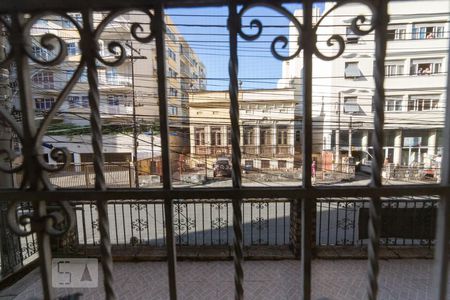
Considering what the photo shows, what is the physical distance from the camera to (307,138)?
0.71 meters

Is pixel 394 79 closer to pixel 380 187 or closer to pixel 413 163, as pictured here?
pixel 413 163

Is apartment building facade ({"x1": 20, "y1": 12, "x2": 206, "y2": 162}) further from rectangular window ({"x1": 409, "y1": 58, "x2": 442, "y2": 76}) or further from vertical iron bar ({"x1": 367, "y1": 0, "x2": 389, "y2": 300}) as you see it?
rectangular window ({"x1": 409, "y1": 58, "x2": 442, "y2": 76})

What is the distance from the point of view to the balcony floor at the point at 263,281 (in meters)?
3.29

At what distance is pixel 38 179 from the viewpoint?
731 mm

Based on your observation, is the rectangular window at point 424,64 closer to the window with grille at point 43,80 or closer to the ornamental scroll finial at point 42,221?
the ornamental scroll finial at point 42,221

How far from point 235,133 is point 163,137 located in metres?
0.21

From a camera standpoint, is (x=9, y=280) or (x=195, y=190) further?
(x=9, y=280)

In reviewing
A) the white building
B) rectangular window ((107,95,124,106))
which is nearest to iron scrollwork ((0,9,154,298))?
rectangular window ((107,95,124,106))

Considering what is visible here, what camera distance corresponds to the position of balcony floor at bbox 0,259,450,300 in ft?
10.8

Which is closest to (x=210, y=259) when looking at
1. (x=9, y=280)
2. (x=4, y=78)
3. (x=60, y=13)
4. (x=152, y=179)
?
(x=9, y=280)

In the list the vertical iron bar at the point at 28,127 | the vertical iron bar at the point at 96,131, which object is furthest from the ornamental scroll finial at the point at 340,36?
the vertical iron bar at the point at 28,127

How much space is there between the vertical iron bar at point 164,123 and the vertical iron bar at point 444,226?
765mm

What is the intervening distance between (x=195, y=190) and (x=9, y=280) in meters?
4.37

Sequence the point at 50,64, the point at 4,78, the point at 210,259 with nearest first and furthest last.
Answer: the point at 50,64, the point at 4,78, the point at 210,259
